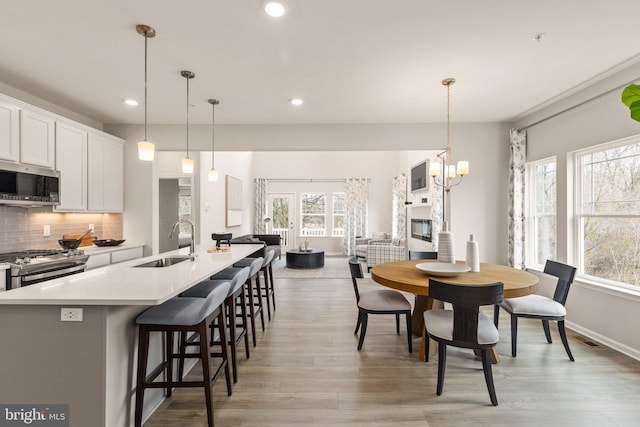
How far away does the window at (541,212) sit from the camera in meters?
3.95

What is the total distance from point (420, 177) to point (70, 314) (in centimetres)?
630

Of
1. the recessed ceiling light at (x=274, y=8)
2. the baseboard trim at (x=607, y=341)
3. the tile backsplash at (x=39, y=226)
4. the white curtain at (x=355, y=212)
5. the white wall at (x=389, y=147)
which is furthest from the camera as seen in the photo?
the white curtain at (x=355, y=212)

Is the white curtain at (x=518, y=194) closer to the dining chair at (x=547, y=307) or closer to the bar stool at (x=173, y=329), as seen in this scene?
the dining chair at (x=547, y=307)

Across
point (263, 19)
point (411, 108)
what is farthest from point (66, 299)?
point (411, 108)

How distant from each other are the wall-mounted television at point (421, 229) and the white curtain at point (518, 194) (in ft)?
6.25

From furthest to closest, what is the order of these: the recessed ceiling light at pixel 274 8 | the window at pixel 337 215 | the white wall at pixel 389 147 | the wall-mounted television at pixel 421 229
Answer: the window at pixel 337 215, the wall-mounted television at pixel 421 229, the white wall at pixel 389 147, the recessed ceiling light at pixel 274 8

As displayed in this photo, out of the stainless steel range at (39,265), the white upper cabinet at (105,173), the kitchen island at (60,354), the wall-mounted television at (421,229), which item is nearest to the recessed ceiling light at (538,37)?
the kitchen island at (60,354)

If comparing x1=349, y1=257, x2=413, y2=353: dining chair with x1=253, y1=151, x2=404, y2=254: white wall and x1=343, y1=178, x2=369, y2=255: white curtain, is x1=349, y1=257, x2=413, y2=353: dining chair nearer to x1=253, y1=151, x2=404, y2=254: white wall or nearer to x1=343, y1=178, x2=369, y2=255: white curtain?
x1=343, y1=178, x2=369, y2=255: white curtain

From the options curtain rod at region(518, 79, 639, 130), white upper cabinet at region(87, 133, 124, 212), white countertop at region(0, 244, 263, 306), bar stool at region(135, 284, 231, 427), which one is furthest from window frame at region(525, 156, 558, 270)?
white upper cabinet at region(87, 133, 124, 212)

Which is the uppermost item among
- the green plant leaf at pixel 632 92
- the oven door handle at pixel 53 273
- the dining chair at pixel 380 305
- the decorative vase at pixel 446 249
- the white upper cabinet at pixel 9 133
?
the white upper cabinet at pixel 9 133

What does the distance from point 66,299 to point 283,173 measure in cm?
809

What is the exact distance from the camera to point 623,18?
Answer: 6.95 feet

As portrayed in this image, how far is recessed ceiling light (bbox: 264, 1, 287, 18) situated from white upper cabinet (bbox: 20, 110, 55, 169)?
285 centimetres

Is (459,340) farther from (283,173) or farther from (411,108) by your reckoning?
(283,173)
